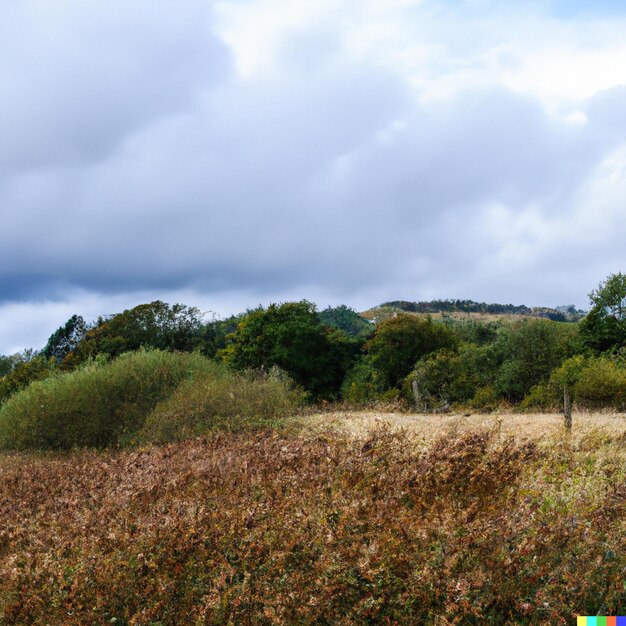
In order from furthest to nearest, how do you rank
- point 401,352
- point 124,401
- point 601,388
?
point 401,352, point 601,388, point 124,401

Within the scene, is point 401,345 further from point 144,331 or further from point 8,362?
point 8,362

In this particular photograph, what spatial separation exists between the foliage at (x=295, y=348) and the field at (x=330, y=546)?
84.4 ft

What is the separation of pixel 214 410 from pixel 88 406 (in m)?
3.96

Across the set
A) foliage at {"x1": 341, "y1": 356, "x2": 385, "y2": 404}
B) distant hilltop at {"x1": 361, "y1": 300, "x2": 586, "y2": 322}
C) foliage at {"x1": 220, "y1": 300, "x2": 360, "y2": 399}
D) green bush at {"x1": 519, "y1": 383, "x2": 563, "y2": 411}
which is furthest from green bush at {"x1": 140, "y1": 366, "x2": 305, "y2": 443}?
distant hilltop at {"x1": 361, "y1": 300, "x2": 586, "y2": 322}

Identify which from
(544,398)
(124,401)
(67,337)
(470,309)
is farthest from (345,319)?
(124,401)

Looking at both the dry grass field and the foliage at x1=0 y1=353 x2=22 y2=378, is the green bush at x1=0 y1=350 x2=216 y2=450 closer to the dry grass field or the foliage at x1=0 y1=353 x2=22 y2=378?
the dry grass field

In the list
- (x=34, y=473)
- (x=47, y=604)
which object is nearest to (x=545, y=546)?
(x=47, y=604)

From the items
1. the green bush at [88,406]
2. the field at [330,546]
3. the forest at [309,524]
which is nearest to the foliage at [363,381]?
the green bush at [88,406]

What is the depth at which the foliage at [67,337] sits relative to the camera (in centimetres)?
4156

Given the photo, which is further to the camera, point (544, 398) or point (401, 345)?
point (401, 345)

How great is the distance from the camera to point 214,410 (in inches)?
579

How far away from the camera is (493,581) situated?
4.48 meters

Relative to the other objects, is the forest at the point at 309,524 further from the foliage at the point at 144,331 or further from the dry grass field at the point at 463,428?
the foliage at the point at 144,331

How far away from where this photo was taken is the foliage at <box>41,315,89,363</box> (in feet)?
136
